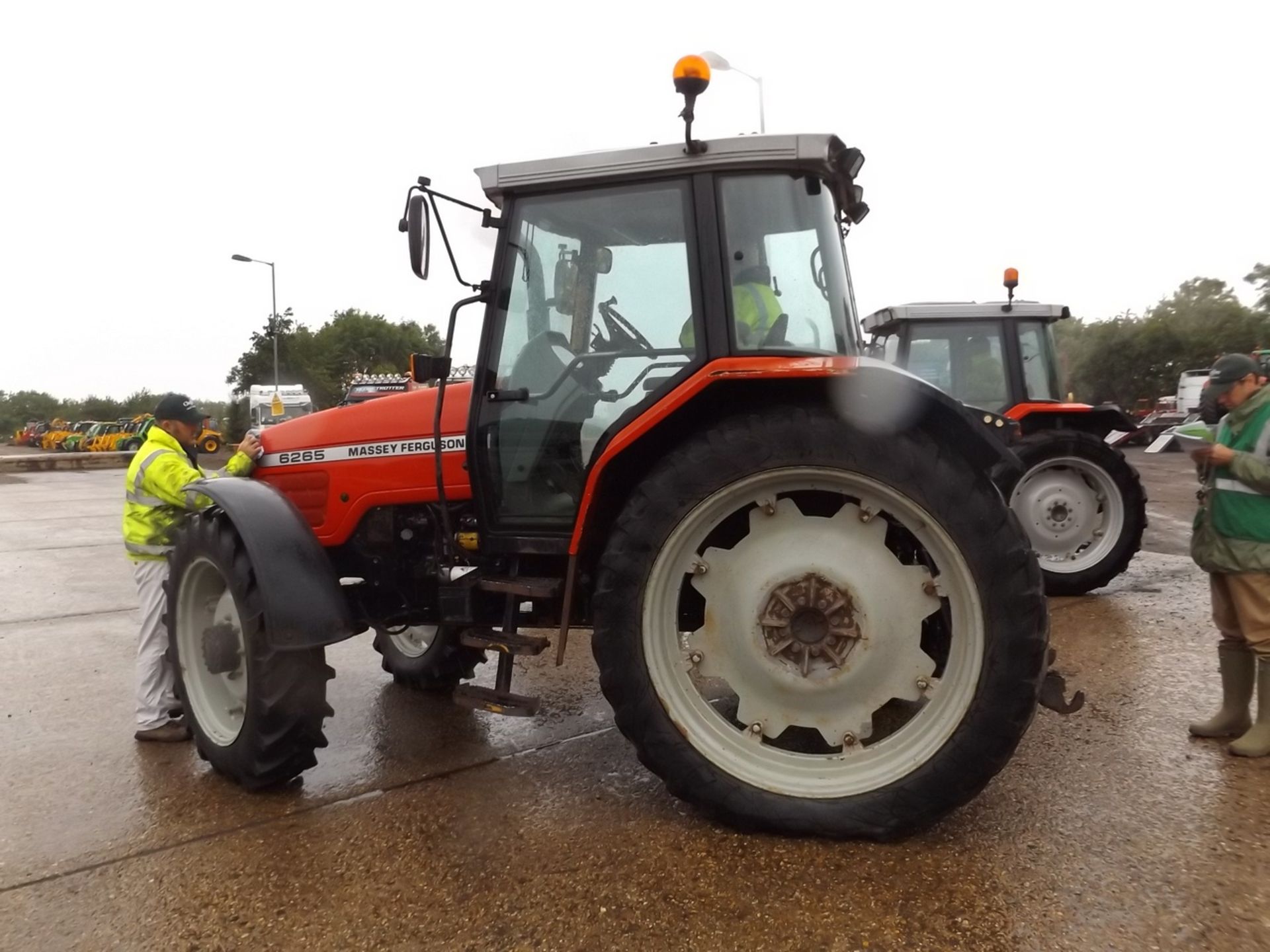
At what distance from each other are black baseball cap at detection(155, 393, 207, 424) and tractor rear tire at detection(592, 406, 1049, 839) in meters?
2.38

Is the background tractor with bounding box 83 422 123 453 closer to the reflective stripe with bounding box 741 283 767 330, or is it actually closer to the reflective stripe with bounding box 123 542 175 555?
the reflective stripe with bounding box 123 542 175 555

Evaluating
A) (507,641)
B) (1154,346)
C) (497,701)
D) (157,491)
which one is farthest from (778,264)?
(1154,346)

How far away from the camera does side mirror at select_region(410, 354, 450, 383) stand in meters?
3.19

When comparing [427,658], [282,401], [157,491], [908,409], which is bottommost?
[427,658]

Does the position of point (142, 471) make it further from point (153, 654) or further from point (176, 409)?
point (153, 654)

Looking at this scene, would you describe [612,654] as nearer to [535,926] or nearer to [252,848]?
[535,926]

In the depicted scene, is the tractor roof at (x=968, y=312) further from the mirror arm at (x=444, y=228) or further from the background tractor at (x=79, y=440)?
the background tractor at (x=79, y=440)

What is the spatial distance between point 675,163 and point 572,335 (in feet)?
2.17

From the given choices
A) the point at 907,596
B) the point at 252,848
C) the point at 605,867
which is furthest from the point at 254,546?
the point at 907,596

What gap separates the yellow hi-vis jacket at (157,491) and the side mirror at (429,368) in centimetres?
114

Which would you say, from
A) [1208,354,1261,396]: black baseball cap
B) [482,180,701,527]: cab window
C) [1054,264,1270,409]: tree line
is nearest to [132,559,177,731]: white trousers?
[482,180,701,527]: cab window

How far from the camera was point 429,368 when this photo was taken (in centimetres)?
322

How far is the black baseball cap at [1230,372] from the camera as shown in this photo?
3.62 meters

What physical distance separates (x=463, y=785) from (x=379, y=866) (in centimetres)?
61
